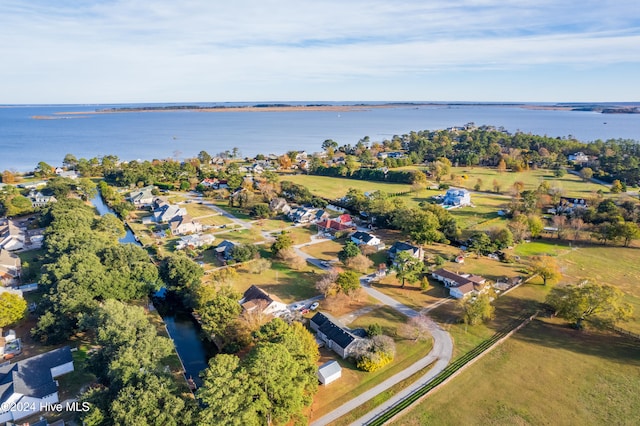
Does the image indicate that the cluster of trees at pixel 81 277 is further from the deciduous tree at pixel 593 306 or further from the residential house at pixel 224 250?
the deciduous tree at pixel 593 306

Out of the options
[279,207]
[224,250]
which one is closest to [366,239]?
[224,250]

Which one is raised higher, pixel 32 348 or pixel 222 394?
pixel 222 394

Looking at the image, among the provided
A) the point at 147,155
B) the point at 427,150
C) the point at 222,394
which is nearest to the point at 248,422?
the point at 222,394

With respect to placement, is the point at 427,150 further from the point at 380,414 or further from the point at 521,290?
the point at 380,414

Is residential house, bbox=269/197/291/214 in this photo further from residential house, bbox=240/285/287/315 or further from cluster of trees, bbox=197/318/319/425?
cluster of trees, bbox=197/318/319/425

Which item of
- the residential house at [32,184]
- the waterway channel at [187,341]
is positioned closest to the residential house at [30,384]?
the waterway channel at [187,341]

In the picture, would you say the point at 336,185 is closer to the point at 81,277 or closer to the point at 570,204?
the point at 570,204
